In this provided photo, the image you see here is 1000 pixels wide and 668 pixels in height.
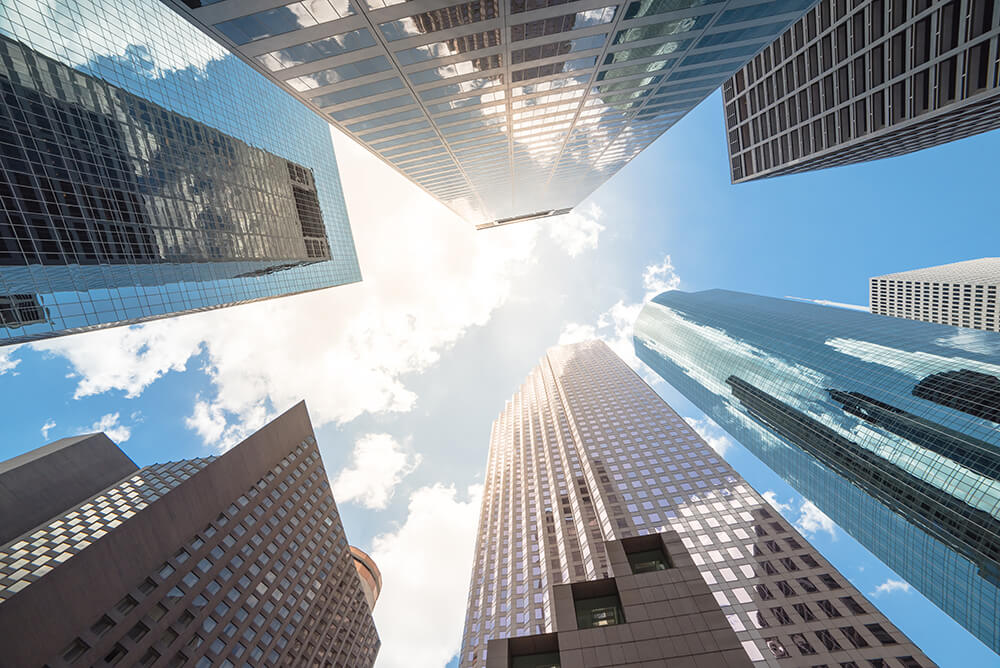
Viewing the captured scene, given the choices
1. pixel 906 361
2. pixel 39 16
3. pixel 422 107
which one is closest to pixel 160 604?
pixel 422 107

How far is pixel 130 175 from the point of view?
A: 2000 inches

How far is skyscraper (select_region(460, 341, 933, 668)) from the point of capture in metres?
21.2

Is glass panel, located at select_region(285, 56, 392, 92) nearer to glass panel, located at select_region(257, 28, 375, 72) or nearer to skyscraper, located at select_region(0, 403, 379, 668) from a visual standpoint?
glass panel, located at select_region(257, 28, 375, 72)

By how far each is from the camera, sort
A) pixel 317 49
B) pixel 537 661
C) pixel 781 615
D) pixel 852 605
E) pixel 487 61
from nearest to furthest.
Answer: pixel 317 49 < pixel 537 661 < pixel 487 61 < pixel 852 605 < pixel 781 615

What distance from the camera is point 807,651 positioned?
140 feet

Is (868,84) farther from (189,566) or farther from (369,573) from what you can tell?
(369,573)

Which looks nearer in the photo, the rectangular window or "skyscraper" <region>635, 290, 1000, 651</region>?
the rectangular window

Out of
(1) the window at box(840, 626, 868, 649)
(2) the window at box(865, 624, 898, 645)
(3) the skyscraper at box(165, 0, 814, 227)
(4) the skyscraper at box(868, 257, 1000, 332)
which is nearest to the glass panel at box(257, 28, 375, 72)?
(3) the skyscraper at box(165, 0, 814, 227)

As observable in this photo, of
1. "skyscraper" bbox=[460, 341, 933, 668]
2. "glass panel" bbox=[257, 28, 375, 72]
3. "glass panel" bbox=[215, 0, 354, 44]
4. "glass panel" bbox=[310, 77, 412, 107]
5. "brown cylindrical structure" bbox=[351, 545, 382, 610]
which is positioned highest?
"glass panel" bbox=[215, 0, 354, 44]

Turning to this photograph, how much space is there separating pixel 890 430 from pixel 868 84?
62.5 metres

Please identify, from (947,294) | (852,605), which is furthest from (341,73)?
(947,294)

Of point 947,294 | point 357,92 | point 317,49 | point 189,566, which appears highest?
point 317,49

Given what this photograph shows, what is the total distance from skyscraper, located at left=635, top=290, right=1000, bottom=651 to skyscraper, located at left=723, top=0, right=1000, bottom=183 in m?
43.3

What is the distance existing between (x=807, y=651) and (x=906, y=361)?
7150 cm
